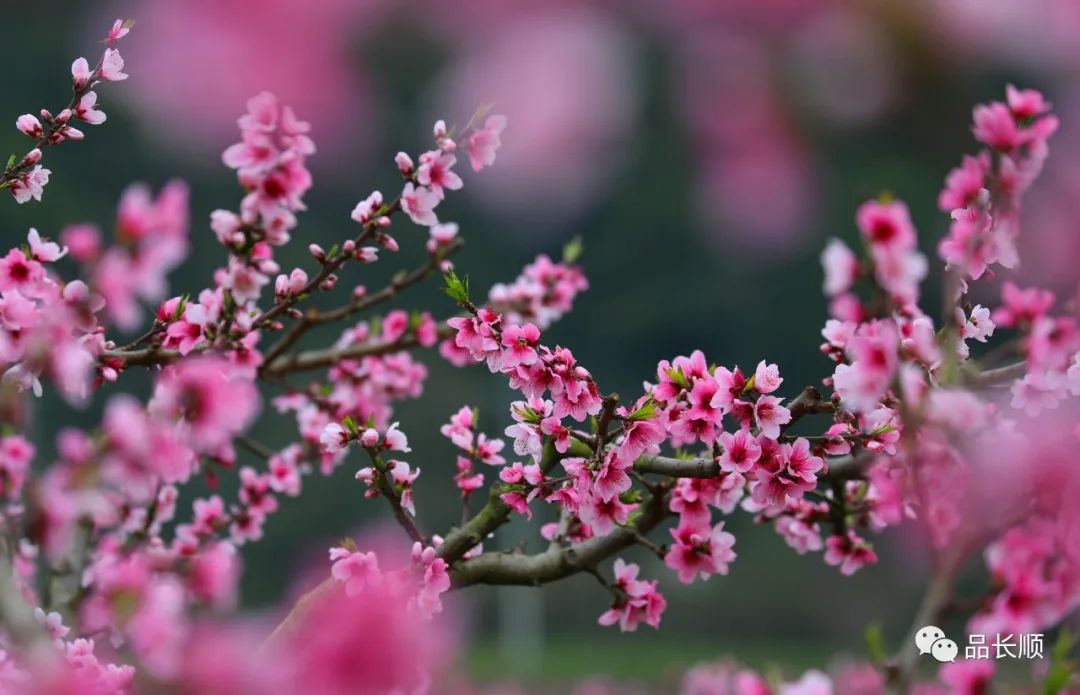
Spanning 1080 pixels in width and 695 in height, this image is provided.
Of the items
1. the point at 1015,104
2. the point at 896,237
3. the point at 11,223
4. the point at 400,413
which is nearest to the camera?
the point at 896,237

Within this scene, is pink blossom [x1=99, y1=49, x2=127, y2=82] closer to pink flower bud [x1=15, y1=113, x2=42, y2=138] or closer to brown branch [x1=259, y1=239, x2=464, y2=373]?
pink flower bud [x1=15, y1=113, x2=42, y2=138]

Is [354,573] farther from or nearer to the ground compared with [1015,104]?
nearer to the ground

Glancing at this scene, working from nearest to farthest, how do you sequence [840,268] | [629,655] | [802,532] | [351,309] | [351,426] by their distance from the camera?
[840,268], [351,426], [802,532], [351,309], [629,655]

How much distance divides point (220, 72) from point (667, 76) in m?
0.29

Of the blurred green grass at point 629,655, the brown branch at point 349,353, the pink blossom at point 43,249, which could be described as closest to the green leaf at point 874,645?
the pink blossom at point 43,249

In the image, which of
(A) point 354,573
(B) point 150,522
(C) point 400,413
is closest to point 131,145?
(C) point 400,413

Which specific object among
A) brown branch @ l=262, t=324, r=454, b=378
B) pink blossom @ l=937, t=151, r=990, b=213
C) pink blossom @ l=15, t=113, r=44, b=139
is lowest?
pink blossom @ l=937, t=151, r=990, b=213

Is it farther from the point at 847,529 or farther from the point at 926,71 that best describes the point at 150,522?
the point at 926,71

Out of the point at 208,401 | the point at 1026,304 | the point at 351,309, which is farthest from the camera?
the point at 351,309

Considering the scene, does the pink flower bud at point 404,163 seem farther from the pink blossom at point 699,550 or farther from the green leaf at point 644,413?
the pink blossom at point 699,550

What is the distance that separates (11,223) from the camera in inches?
488

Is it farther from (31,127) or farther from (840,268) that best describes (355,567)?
(31,127)

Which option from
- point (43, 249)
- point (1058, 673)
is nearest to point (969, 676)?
point (1058, 673)

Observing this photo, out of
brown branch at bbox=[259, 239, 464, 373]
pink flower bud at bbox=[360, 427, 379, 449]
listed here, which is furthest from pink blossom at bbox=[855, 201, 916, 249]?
brown branch at bbox=[259, 239, 464, 373]
